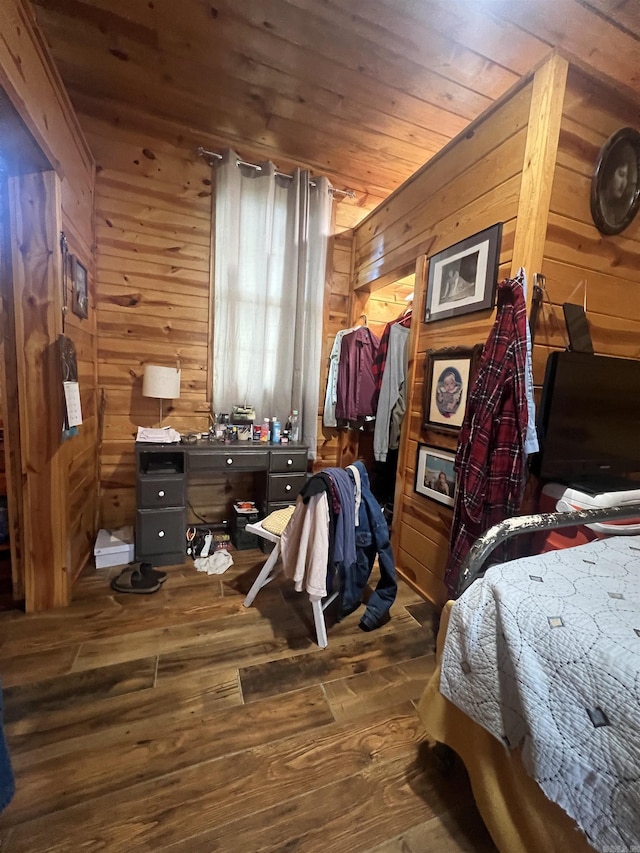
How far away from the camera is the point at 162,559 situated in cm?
220

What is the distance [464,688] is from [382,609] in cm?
88

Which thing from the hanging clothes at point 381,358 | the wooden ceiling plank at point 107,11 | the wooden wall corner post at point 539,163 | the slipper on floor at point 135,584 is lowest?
the slipper on floor at point 135,584

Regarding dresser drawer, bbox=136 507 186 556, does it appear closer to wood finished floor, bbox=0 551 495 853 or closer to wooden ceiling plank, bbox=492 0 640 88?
wood finished floor, bbox=0 551 495 853

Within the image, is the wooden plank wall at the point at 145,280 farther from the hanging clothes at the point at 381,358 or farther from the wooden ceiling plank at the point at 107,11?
the hanging clothes at the point at 381,358

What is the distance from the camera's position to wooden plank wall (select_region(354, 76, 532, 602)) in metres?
1.51

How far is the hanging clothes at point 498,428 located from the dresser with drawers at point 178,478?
48.6 inches

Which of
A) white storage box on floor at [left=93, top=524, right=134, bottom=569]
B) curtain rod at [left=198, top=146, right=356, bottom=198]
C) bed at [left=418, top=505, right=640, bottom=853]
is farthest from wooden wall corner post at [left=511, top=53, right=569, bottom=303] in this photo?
white storage box on floor at [left=93, top=524, right=134, bottom=569]

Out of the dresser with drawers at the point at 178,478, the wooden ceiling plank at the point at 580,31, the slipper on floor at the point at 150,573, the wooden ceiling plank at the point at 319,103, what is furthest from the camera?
the dresser with drawers at the point at 178,478

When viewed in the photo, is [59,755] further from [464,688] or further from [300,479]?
[300,479]

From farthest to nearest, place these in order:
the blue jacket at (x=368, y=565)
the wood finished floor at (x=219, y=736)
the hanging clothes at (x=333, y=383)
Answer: the hanging clothes at (x=333, y=383) → the blue jacket at (x=368, y=565) → the wood finished floor at (x=219, y=736)

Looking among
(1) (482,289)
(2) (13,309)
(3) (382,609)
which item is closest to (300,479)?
(3) (382,609)

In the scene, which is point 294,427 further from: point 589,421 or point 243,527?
point 589,421

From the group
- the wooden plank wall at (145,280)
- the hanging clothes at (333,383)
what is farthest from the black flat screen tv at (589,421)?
the wooden plank wall at (145,280)

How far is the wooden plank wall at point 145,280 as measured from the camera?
89.6 inches
